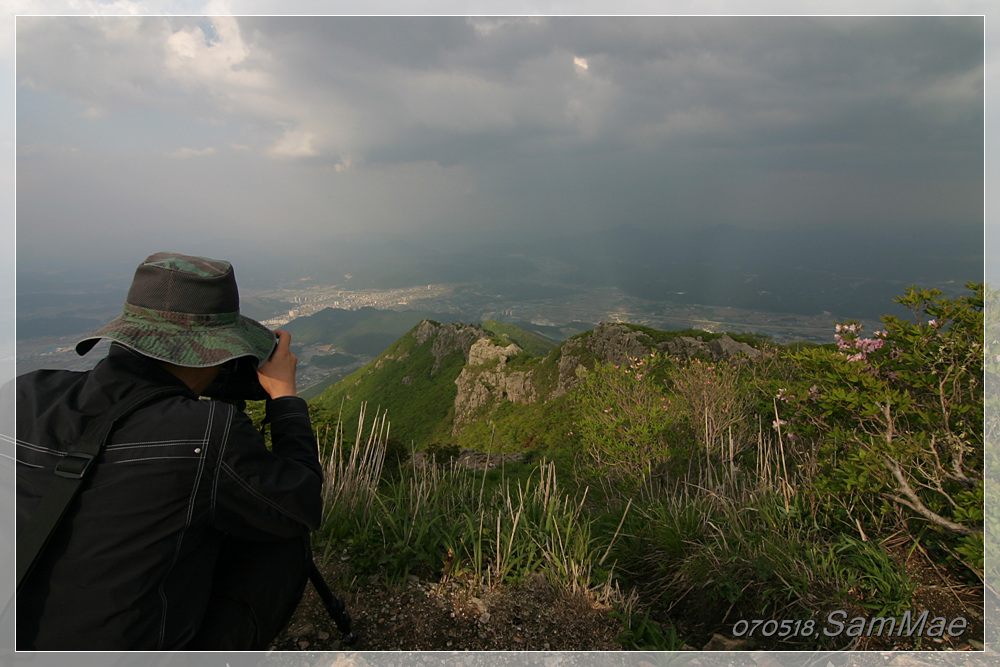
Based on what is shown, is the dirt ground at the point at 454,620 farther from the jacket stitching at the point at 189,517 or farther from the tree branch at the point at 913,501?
the tree branch at the point at 913,501

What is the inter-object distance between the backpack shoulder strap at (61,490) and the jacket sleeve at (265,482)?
0.30 meters

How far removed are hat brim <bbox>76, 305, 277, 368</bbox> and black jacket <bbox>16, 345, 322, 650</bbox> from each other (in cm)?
6

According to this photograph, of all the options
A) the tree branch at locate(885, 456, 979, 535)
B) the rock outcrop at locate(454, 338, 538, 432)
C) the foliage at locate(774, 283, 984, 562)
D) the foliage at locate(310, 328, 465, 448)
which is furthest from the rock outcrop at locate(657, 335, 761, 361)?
the foliage at locate(310, 328, 465, 448)

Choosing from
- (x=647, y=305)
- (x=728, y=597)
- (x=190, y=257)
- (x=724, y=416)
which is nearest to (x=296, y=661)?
(x=190, y=257)

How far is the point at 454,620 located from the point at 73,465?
182 cm

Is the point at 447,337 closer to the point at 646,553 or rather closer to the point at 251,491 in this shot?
the point at 646,553

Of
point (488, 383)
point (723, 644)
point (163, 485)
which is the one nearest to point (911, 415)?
point (723, 644)

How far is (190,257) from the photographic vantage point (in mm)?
1679

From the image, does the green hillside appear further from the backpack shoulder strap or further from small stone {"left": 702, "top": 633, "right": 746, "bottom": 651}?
the backpack shoulder strap

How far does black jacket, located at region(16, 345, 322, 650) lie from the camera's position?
1290 mm

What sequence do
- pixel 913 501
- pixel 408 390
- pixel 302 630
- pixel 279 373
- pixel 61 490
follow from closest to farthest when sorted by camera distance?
pixel 61 490 < pixel 279 373 < pixel 302 630 < pixel 913 501 < pixel 408 390

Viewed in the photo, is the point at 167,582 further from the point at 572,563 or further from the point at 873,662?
the point at 873,662

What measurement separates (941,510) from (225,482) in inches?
140

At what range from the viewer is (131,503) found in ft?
4.30
